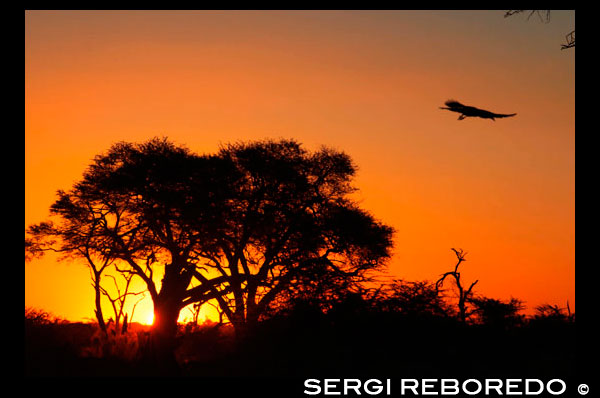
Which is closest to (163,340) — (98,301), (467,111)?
(98,301)

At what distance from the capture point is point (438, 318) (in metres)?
22.1

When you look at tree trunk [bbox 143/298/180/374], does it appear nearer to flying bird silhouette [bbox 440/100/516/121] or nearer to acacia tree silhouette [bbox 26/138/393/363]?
acacia tree silhouette [bbox 26/138/393/363]

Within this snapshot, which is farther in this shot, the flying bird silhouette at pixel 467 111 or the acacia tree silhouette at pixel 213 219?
the acacia tree silhouette at pixel 213 219

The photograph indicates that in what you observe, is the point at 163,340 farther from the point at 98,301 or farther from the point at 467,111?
the point at 467,111

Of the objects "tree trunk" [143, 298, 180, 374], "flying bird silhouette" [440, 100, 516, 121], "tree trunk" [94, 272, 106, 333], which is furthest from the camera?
"tree trunk" [94, 272, 106, 333]

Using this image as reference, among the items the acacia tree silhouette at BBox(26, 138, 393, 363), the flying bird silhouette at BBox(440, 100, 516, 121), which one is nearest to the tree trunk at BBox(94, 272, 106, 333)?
the acacia tree silhouette at BBox(26, 138, 393, 363)

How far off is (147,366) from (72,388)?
888cm

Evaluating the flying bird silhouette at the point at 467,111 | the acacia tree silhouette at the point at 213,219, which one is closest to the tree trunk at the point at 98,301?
the acacia tree silhouette at the point at 213,219

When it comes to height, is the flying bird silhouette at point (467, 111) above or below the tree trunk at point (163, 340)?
above

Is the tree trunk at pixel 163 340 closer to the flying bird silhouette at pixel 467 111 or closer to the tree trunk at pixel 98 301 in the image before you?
the tree trunk at pixel 98 301

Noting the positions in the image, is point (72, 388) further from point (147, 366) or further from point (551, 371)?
point (551, 371)

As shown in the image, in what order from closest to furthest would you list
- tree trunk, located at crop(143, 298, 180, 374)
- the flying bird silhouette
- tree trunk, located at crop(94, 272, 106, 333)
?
1. the flying bird silhouette
2. tree trunk, located at crop(143, 298, 180, 374)
3. tree trunk, located at crop(94, 272, 106, 333)
